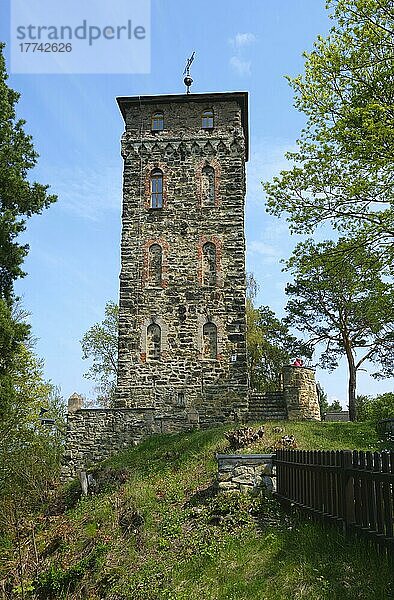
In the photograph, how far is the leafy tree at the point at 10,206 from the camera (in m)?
14.6

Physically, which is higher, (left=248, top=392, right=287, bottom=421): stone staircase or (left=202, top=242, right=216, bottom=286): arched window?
(left=202, top=242, right=216, bottom=286): arched window

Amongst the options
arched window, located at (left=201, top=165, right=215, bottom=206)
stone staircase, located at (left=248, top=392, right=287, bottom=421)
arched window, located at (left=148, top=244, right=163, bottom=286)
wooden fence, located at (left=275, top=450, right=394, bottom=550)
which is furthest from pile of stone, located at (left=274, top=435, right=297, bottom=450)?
arched window, located at (left=201, top=165, right=215, bottom=206)

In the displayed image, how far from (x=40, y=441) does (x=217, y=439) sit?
10846 mm

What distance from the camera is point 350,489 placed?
23.6 ft

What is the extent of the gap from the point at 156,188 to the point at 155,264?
3167 millimetres

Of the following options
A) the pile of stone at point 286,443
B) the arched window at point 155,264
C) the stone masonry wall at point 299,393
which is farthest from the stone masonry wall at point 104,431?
the pile of stone at point 286,443

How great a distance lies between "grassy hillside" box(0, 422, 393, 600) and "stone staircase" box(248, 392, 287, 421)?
5505 millimetres

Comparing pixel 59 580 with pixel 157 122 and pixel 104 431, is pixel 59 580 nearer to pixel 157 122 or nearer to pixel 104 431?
pixel 104 431

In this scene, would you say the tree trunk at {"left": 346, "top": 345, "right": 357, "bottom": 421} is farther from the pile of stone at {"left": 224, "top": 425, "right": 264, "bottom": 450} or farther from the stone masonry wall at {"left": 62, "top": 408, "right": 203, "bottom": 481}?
the pile of stone at {"left": 224, "top": 425, "right": 264, "bottom": 450}

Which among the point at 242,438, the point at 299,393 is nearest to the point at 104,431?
the point at 242,438

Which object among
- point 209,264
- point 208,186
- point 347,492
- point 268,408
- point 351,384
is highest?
point 208,186

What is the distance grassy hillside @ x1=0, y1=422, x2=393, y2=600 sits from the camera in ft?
22.8

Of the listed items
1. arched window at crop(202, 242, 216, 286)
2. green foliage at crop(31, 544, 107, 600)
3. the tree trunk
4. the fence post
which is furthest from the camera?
the tree trunk

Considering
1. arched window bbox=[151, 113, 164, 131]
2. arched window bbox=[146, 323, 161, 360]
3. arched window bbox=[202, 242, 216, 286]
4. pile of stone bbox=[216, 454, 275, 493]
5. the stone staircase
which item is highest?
Answer: arched window bbox=[151, 113, 164, 131]
